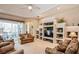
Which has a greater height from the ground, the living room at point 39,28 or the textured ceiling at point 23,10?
the textured ceiling at point 23,10

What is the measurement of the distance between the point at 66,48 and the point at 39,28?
1.01 m

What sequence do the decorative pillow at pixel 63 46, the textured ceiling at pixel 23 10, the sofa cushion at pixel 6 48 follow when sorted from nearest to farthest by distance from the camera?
1. the sofa cushion at pixel 6 48
2. the textured ceiling at pixel 23 10
3. the decorative pillow at pixel 63 46

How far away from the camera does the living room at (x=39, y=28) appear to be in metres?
2.66

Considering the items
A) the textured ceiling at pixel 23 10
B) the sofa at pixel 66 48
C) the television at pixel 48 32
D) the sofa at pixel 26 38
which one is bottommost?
the sofa at pixel 66 48

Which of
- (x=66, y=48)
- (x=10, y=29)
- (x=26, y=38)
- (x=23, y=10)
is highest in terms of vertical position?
(x=23, y=10)

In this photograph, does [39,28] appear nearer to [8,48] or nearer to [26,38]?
[26,38]

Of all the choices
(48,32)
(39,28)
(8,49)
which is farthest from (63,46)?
(8,49)

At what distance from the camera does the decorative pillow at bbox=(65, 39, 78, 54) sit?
2.38 metres

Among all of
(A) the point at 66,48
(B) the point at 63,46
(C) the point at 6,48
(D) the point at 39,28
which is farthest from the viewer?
(D) the point at 39,28

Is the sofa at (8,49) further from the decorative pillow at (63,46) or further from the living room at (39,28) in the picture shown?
the decorative pillow at (63,46)

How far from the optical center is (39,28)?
3043 millimetres

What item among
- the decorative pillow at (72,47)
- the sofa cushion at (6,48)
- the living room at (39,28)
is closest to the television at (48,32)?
the living room at (39,28)

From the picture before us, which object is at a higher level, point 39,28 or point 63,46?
point 39,28

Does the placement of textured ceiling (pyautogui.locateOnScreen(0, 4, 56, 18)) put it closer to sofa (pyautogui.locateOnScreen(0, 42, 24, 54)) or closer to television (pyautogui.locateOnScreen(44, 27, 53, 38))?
television (pyautogui.locateOnScreen(44, 27, 53, 38))
